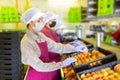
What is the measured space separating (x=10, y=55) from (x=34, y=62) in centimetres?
179

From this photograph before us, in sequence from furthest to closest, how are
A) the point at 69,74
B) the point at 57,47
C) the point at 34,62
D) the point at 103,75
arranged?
the point at 57,47
the point at 69,74
the point at 34,62
the point at 103,75

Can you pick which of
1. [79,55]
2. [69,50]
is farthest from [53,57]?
[79,55]

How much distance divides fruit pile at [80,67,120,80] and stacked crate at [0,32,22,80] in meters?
2.34

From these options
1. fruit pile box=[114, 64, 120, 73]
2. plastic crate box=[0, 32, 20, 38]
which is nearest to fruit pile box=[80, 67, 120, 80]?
fruit pile box=[114, 64, 120, 73]

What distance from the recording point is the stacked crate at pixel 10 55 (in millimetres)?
4523

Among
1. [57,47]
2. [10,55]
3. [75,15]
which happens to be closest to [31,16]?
[57,47]

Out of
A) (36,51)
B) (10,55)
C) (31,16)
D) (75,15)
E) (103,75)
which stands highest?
(31,16)

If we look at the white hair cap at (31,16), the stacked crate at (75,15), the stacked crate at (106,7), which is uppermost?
the stacked crate at (106,7)

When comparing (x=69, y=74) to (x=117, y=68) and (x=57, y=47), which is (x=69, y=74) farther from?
(x=57, y=47)

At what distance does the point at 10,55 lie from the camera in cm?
457

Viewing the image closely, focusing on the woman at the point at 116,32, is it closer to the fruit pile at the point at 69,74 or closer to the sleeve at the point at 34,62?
the fruit pile at the point at 69,74

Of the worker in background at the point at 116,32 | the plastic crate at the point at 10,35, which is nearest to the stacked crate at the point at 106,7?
the plastic crate at the point at 10,35

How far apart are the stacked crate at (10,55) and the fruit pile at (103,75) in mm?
2336

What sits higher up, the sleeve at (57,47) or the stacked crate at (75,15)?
the stacked crate at (75,15)
